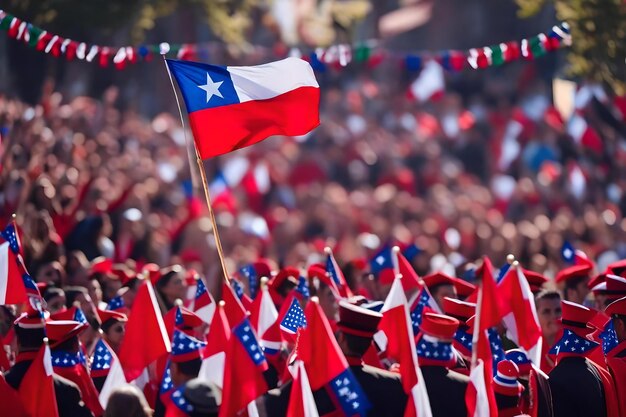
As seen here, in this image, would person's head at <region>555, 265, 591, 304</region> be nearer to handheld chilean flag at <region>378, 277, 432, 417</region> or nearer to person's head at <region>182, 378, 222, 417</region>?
handheld chilean flag at <region>378, 277, 432, 417</region>

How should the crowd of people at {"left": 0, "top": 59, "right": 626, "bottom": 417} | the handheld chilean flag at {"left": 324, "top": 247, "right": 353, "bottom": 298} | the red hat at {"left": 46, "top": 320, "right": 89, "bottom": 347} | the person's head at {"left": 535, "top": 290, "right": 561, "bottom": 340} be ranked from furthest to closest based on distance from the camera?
the handheld chilean flag at {"left": 324, "top": 247, "right": 353, "bottom": 298}
the person's head at {"left": 535, "top": 290, "right": 561, "bottom": 340}
the red hat at {"left": 46, "top": 320, "right": 89, "bottom": 347}
the crowd of people at {"left": 0, "top": 59, "right": 626, "bottom": 417}

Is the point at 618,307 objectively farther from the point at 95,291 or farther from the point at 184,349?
the point at 95,291

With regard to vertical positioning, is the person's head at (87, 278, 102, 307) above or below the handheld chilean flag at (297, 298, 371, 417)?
below

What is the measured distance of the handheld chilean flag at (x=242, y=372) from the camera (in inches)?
285

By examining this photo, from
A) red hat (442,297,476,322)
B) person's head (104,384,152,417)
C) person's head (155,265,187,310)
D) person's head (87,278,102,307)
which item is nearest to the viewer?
person's head (104,384,152,417)

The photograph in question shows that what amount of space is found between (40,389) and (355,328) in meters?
1.90

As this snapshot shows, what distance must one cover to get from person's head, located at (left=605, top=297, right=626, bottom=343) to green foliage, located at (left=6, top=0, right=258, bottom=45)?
8.18 metres

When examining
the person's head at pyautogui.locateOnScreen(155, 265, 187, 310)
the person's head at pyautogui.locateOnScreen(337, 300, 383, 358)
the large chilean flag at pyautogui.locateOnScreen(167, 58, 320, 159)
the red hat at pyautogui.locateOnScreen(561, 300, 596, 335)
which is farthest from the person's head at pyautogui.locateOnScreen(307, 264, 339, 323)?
the person's head at pyautogui.locateOnScreen(337, 300, 383, 358)

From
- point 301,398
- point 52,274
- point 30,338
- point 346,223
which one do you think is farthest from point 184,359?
point 346,223

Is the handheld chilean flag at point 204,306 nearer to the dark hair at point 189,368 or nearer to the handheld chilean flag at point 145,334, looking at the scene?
the handheld chilean flag at point 145,334

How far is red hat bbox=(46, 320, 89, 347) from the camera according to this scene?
8492 millimetres

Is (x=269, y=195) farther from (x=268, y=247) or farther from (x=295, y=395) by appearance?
(x=295, y=395)

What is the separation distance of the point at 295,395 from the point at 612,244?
11071 mm

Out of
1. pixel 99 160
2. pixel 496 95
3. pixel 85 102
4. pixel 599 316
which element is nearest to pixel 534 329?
pixel 599 316
